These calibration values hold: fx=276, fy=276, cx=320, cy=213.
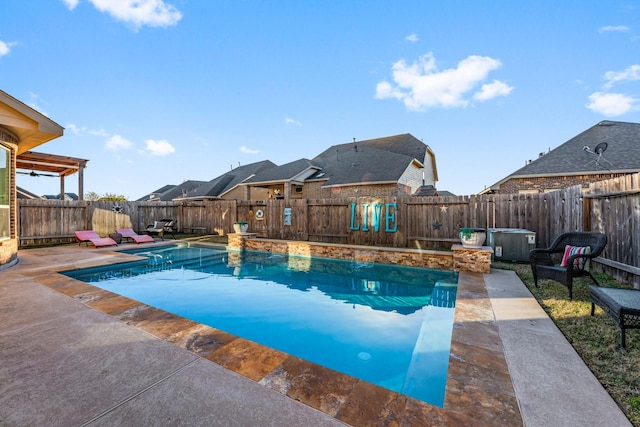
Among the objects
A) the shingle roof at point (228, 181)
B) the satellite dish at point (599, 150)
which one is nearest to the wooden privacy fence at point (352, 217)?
the satellite dish at point (599, 150)

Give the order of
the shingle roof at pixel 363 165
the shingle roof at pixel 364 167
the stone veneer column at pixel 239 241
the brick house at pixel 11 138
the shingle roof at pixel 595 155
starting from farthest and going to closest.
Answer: the shingle roof at pixel 363 165 → the shingle roof at pixel 364 167 → the shingle roof at pixel 595 155 → the stone veneer column at pixel 239 241 → the brick house at pixel 11 138

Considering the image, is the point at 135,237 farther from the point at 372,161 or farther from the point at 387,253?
the point at 372,161

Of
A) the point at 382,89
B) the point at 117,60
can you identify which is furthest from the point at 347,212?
the point at 117,60

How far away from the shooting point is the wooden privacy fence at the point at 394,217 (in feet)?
17.3

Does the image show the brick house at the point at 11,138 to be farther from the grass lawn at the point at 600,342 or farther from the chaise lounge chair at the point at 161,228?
the grass lawn at the point at 600,342

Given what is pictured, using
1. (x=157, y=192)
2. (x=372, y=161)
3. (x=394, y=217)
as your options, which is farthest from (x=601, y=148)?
(x=157, y=192)

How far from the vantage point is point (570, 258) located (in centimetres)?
441

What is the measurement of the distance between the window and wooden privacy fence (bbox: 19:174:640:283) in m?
5.48

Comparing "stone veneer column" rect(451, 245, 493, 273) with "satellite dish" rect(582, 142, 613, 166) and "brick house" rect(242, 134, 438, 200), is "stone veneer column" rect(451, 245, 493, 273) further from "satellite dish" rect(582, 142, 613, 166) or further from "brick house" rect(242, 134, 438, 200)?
"satellite dish" rect(582, 142, 613, 166)

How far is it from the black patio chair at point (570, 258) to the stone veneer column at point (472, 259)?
1.21 m

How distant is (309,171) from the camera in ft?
68.6

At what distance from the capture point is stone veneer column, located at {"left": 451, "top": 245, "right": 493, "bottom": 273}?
6.66m

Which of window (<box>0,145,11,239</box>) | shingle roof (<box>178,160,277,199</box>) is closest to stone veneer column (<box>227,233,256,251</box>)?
window (<box>0,145,11,239</box>)

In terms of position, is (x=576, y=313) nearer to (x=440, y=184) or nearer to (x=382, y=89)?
(x=382, y=89)
